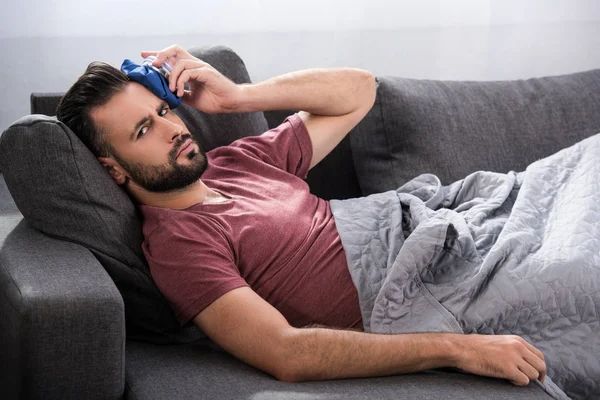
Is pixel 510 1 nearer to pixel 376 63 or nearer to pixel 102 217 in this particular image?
pixel 376 63

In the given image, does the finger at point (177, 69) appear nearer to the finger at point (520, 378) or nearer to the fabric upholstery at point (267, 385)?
the fabric upholstery at point (267, 385)

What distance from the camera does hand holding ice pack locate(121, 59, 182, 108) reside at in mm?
1858

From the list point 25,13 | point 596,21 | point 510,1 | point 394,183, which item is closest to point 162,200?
point 394,183

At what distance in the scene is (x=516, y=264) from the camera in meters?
1.76

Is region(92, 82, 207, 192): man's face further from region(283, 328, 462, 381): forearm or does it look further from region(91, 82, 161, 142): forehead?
region(283, 328, 462, 381): forearm

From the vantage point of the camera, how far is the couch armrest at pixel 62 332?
4.63ft

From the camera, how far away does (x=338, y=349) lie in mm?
1547

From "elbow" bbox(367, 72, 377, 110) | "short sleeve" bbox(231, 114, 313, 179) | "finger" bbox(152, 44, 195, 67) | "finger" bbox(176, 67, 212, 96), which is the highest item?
"finger" bbox(152, 44, 195, 67)

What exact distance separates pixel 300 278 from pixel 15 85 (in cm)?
123

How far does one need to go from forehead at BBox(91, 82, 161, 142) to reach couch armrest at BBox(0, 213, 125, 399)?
39cm

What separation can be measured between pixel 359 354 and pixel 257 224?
0.43m

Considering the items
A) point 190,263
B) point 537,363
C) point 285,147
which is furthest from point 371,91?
point 537,363

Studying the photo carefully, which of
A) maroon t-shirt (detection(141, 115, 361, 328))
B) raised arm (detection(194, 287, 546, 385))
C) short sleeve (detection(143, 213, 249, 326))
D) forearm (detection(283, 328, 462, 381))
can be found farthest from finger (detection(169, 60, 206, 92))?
forearm (detection(283, 328, 462, 381))

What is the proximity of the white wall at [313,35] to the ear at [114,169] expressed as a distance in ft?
2.68
